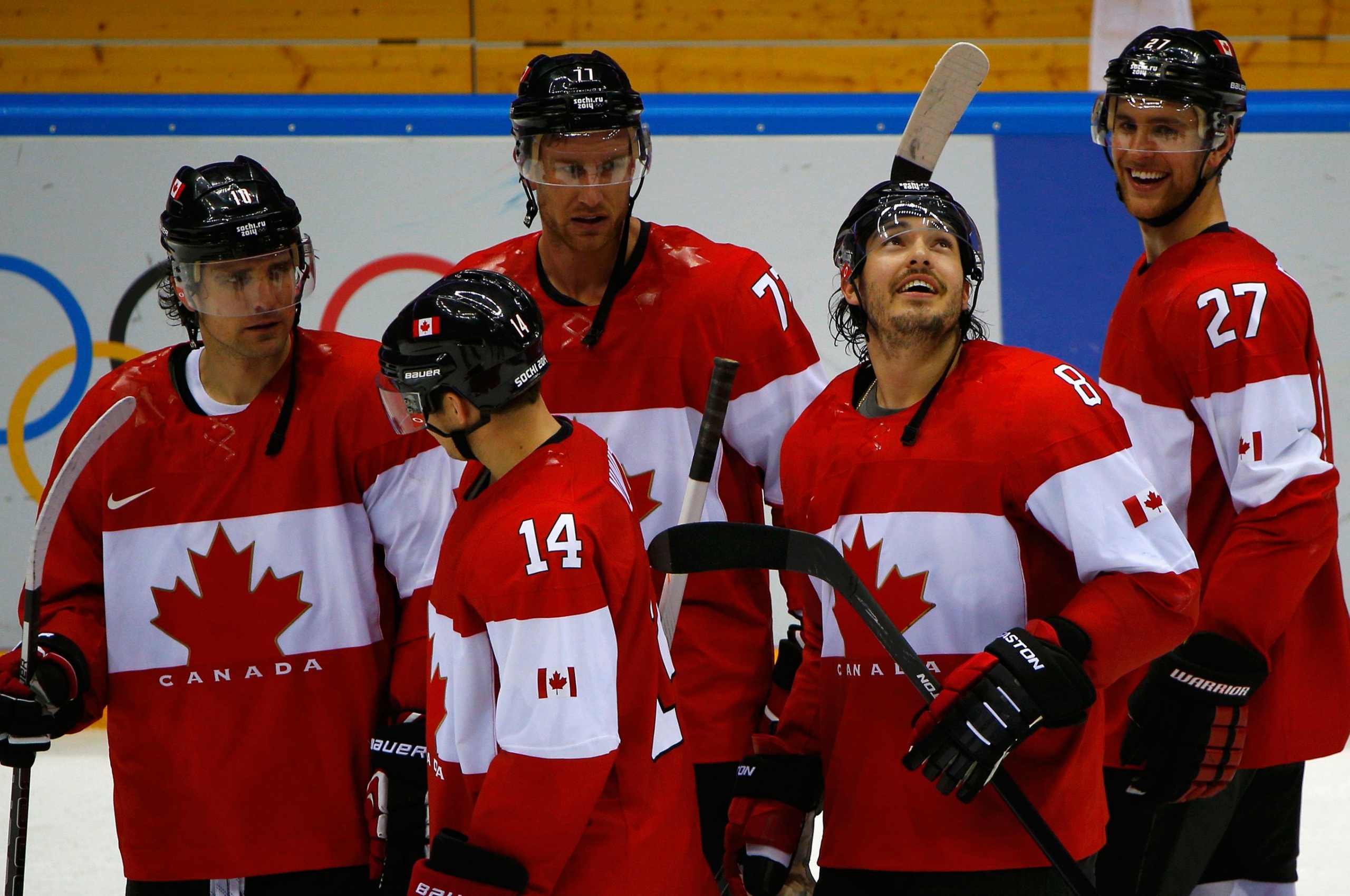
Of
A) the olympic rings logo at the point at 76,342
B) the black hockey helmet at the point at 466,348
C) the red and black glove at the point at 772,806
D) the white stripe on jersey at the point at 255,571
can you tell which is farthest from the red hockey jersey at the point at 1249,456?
the olympic rings logo at the point at 76,342

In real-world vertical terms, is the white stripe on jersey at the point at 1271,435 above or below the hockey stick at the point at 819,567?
above

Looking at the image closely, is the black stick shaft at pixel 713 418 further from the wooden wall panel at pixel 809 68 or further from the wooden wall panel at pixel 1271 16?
the wooden wall panel at pixel 1271 16

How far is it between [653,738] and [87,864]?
88.7 inches

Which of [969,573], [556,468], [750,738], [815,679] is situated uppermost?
[556,468]

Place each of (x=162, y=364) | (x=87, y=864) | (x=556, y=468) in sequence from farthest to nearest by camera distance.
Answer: (x=87, y=864)
(x=162, y=364)
(x=556, y=468)

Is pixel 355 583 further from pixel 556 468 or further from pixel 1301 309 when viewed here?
pixel 1301 309

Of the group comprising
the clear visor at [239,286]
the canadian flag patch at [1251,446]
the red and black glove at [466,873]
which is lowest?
the red and black glove at [466,873]

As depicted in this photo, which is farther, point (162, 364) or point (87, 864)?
point (87, 864)

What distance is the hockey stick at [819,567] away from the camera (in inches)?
70.1

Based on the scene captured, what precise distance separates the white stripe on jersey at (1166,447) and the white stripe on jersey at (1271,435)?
0.09 metres

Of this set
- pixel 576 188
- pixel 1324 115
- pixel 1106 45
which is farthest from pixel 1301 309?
pixel 1106 45

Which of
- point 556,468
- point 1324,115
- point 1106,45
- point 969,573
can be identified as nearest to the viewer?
point 556,468

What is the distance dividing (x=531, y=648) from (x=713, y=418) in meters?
0.55

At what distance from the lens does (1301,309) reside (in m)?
2.30
